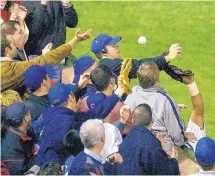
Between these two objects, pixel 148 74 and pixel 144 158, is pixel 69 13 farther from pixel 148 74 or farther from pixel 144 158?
pixel 144 158

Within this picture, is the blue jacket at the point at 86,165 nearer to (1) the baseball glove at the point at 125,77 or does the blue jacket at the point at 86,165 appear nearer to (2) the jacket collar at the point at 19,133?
(2) the jacket collar at the point at 19,133

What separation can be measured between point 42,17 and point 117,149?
3.77 metres

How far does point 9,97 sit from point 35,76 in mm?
443

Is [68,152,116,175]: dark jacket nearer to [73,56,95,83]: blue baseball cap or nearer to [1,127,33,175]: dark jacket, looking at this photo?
[1,127,33,175]: dark jacket

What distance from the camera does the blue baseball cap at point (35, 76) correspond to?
10.4m

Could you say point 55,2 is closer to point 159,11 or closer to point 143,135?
point 143,135

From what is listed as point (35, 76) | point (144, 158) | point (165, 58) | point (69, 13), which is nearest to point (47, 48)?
point (69, 13)

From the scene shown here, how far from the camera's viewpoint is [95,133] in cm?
868

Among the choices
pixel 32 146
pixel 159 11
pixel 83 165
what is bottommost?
pixel 159 11

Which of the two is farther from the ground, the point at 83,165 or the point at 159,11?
the point at 83,165

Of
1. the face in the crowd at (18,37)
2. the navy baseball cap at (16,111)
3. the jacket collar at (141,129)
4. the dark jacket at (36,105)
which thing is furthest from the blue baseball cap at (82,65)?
the jacket collar at (141,129)

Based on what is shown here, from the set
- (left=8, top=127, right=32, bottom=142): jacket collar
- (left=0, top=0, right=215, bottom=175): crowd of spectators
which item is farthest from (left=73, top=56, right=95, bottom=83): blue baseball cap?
(left=8, top=127, right=32, bottom=142): jacket collar

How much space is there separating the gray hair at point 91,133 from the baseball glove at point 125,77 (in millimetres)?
2350

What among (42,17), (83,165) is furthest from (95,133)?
(42,17)
